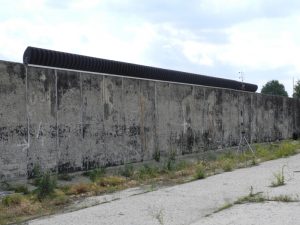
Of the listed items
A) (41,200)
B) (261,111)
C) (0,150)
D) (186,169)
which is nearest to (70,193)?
(41,200)

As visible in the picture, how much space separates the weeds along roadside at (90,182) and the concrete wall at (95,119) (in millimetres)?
392

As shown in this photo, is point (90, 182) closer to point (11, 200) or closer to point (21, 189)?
point (21, 189)

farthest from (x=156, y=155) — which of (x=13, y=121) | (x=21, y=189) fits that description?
(x=21, y=189)

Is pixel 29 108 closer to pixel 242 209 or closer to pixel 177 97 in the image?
pixel 242 209

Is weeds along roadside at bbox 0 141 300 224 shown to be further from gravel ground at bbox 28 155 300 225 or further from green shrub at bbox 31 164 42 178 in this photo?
gravel ground at bbox 28 155 300 225

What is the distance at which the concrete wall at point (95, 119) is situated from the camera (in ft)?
35.0

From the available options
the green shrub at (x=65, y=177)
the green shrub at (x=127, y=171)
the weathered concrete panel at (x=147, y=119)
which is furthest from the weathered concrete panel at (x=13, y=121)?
the weathered concrete panel at (x=147, y=119)

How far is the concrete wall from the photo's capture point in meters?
10.7

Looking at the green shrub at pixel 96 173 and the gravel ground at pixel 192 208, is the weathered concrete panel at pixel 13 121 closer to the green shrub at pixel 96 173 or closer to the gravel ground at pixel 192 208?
the green shrub at pixel 96 173

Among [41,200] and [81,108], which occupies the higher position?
[81,108]

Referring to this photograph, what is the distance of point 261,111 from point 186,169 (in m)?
Answer: 11.9

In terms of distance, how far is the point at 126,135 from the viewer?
14211 millimetres

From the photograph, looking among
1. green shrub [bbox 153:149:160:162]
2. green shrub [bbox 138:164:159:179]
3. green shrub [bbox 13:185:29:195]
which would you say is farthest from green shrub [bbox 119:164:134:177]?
green shrub [bbox 13:185:29:195]

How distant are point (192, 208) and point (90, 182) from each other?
3782 mm
